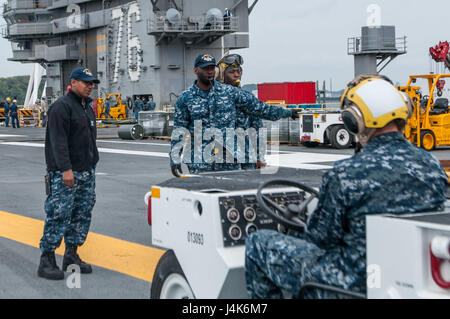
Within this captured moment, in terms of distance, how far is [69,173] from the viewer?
20.3 ft

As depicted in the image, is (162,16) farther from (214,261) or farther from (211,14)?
(214,261)

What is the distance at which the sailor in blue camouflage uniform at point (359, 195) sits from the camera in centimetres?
322

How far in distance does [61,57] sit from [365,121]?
67.8m

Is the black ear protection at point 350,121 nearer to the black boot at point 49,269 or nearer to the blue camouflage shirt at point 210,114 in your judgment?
the blue camouflage shirt at point 210,114

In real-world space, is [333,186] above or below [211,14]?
→ below

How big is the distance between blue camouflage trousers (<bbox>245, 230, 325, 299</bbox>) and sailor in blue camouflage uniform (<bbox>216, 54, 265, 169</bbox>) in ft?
10.4

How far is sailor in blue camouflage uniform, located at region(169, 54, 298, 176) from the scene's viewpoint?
6590mm

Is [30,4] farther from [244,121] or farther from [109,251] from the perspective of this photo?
[244,121]

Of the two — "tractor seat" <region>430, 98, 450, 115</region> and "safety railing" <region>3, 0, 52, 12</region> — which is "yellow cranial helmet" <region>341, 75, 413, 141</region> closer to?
"tractor seat" <region>430, 98, 450, 115</region>

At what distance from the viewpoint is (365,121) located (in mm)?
3398

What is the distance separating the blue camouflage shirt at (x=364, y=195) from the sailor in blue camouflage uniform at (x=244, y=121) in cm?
350

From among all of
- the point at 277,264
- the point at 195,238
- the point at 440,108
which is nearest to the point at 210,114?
the point at 195,238

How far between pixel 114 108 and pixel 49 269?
151ft
